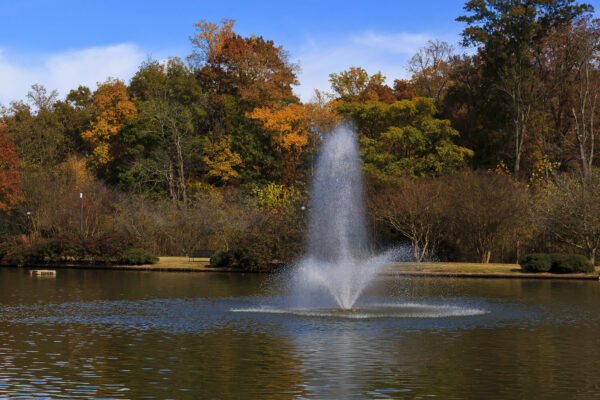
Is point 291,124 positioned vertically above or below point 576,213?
above

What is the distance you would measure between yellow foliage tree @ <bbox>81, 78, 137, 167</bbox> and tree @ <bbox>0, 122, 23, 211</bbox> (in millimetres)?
9646

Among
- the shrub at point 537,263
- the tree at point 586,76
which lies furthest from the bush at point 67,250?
the tree at point 586,76

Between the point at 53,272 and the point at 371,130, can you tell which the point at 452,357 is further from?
the point at 371,130

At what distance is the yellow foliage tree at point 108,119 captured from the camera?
242ft

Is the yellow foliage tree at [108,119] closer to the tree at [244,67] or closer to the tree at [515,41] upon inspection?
the tree at [244,67]

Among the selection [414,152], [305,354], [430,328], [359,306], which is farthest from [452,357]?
[414,152]

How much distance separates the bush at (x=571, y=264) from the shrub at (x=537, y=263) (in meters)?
0.35

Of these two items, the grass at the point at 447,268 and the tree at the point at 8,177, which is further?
the tree at the point at 8,177

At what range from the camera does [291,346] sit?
15.7m

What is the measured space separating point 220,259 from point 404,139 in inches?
834

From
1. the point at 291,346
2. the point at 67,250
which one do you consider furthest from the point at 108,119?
the point at 291,346

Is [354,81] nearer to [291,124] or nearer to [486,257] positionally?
[291,124]

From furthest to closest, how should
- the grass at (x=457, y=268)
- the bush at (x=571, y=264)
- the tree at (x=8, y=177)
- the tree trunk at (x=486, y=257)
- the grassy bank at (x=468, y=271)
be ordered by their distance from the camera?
the tree at (x=8, y=177), the tree trunk at (x=486, y=257), the grass at (x=457, y=268), the grassy bank at (x=468, y=271), the bush at (x=571, y=264)

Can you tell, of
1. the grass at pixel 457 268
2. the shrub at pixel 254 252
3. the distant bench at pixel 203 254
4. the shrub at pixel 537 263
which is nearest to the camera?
the shrub at pixel 537 263
